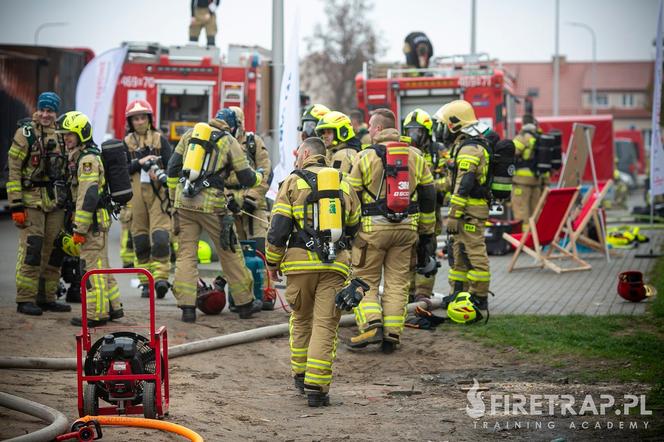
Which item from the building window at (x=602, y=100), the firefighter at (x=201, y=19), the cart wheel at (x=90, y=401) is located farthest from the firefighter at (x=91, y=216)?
the building window at (x=602, y=100)

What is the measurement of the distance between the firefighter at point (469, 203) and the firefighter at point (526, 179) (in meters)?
7.35

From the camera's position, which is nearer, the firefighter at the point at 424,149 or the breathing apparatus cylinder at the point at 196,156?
the breathing apparatus cylinder at the point at 196,156

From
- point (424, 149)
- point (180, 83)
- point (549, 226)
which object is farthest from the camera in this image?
point (180, 83)

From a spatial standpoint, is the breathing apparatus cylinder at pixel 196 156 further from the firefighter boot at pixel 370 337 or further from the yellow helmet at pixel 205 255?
the yellow helmet at pixel 205 255

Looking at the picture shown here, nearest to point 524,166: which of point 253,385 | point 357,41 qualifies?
point 253,385

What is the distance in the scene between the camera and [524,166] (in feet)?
61.4

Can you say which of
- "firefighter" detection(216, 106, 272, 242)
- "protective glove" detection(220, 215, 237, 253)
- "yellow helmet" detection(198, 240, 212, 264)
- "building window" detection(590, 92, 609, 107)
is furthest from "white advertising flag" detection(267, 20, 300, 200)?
"building window" detection(590, 92, 609, 107)

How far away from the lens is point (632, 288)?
38.9ft

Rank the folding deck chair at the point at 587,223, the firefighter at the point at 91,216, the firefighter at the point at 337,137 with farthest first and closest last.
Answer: the folding deck chair at the point at 587,223
the firefighter at the point at 337,137
the firefighter at the point at 91,216

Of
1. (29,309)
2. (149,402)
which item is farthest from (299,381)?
(29,309)

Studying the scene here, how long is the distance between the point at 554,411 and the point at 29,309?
18.6 feet

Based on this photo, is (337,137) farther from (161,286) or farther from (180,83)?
(180,83)

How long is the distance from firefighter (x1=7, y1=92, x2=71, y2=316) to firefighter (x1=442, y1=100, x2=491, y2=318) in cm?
420

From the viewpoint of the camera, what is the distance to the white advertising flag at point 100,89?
562 inches
